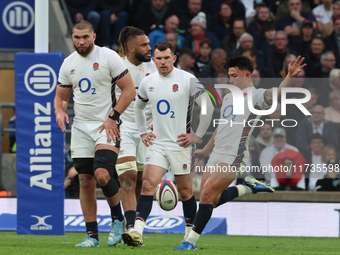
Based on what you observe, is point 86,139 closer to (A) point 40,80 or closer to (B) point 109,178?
(B) point 109,178

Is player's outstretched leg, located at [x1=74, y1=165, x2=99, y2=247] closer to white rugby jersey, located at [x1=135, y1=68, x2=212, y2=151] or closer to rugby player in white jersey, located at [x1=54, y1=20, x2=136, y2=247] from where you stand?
rugby player in white jersey, located at [x1=54, y1=20, x2=136, y2=247]

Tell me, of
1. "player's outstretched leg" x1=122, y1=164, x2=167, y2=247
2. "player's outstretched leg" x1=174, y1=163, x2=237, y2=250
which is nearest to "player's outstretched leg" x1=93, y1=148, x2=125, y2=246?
"player's outstretched leg" x1=122, y1=164, x2=167, y2=247

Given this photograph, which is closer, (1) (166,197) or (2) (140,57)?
(1) (166,197)

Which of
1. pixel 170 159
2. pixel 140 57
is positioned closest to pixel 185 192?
pixel 170 159

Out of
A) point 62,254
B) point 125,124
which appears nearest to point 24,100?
point 125,124

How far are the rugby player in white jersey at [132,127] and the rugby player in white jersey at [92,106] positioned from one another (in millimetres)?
738

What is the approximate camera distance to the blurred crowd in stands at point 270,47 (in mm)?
10336

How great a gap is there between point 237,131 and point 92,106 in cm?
162

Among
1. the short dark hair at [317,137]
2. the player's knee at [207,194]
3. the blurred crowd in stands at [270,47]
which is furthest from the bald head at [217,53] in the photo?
the player's knee at [207,194]

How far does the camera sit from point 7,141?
1166 centimetres

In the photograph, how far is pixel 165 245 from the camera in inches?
278

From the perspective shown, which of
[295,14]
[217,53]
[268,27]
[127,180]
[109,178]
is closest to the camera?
[109,178]

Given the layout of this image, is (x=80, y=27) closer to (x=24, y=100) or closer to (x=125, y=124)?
(x=125, y=124)

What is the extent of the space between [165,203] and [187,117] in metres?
1.03
